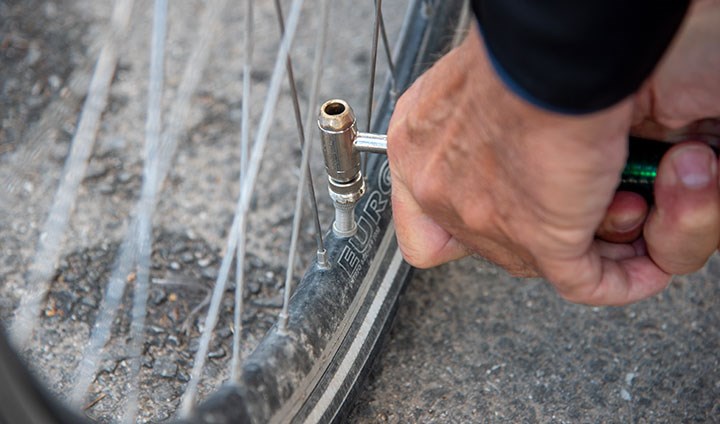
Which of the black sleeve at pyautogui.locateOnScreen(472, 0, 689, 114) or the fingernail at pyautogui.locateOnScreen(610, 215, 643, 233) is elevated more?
the black sleeve at pyautogui.locateOnScreen(472, 0, 689, 114)

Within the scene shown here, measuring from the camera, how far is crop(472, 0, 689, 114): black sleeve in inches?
21.2

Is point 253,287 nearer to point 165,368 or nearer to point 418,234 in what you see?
point 165,368

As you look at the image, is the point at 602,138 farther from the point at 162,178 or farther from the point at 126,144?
the point at 126,144

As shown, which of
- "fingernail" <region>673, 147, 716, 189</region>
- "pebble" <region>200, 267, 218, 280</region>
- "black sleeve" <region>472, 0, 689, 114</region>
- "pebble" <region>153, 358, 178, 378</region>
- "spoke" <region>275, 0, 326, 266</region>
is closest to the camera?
"black sleeve" <region>472, 0, 689, 114</region>

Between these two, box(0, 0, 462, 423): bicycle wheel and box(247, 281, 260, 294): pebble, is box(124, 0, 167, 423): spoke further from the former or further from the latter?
box(247, 281, 260, 294): pebble

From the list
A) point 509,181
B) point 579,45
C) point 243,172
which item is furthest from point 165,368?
point 579,45

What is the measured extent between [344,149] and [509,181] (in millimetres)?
238

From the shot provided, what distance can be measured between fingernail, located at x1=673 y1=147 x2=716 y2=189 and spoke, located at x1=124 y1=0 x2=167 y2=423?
0.44m

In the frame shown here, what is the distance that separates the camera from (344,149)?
0.86 m

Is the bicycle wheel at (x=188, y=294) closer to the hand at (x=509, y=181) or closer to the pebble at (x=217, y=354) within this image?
the pebble at (x=217, y=354)

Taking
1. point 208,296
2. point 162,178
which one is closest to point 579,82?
point 208,296

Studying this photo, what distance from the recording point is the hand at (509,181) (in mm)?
608

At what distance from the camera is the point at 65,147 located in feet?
4.34

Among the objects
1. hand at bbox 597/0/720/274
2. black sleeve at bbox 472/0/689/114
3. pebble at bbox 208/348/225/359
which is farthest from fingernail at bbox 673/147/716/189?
pebble at bbox 208/348/225/359
